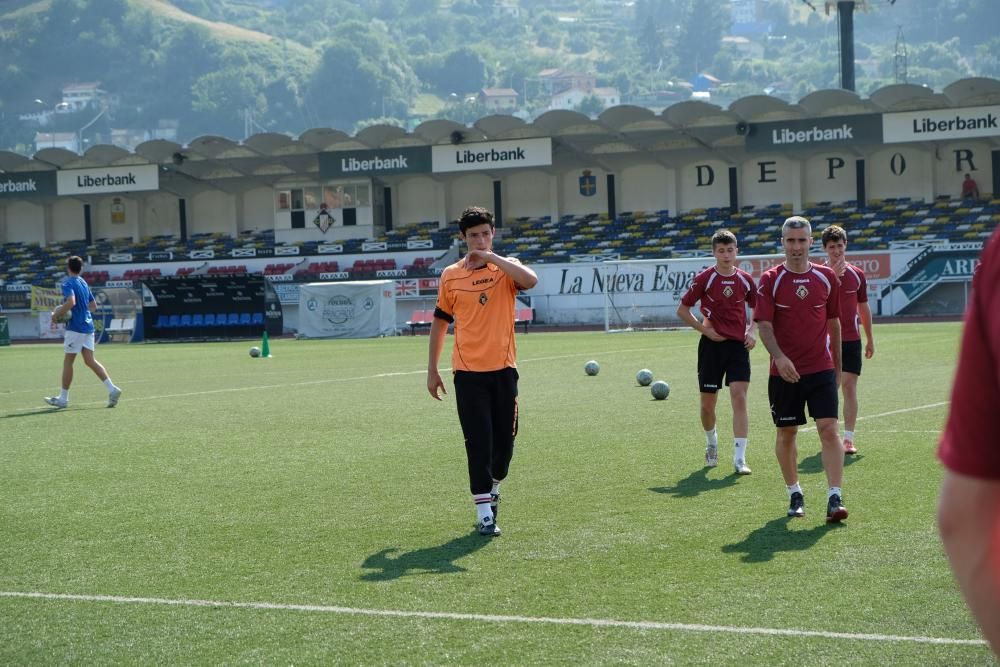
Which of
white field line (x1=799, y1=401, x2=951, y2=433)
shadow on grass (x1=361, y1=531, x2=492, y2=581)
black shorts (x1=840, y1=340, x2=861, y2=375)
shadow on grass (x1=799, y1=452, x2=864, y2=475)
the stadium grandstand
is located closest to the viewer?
shadow on grass (x1=361, y1=531, x2=492, y2=581)

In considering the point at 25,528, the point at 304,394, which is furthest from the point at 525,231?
the point at 25,528

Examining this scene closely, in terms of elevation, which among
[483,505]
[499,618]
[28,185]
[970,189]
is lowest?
[499,618]

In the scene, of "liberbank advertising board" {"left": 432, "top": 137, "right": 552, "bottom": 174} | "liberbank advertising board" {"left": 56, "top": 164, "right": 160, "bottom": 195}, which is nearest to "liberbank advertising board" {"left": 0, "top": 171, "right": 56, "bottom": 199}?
"liberbank advertising board" {"left": 56, "top": 164, "right": 160, "bottom": 195}

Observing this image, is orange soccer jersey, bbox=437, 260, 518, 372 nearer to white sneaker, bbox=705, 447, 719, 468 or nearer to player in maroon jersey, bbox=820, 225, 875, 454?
white sneaker, bbox=705, 447, 719, 468

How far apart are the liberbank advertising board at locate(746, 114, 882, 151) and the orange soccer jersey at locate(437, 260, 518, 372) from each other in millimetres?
45509

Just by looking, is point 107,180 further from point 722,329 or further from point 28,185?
point 722,329

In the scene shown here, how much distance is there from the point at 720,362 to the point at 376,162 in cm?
4889

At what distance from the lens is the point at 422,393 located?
19.8 meters

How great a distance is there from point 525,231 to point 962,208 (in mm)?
18226

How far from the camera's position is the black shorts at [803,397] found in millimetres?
8445

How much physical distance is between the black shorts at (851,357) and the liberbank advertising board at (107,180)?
53090 mm

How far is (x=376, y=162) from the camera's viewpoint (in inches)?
2320

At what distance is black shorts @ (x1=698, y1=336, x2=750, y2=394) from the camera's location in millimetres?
11148

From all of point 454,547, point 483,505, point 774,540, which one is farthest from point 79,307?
point 774,540
